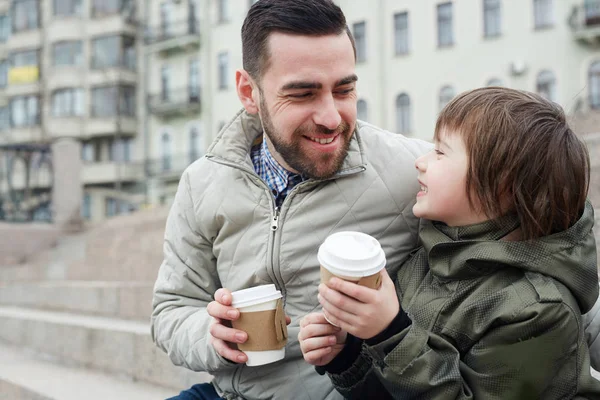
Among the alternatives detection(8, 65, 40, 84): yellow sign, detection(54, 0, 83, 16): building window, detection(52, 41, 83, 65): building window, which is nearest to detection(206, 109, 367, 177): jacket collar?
detection(52, 41, 83, 65): building window

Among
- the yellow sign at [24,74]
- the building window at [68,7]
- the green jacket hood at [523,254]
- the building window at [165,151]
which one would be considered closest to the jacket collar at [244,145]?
the green jacket hood at [523,254]

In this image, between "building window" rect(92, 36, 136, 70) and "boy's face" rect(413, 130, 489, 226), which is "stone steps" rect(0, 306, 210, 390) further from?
"building window" rect(92, 36, 136, 70)

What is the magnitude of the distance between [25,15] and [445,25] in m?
22.4

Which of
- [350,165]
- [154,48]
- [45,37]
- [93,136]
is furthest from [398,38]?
[350,165]

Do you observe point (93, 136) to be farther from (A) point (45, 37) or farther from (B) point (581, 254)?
(B) point (581, 254)

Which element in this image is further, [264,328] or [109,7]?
[109,7]

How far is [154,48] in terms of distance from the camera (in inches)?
1177

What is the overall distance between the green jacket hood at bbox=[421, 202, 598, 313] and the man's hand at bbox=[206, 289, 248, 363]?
1.85 feet

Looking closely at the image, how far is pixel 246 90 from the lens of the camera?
247 cm

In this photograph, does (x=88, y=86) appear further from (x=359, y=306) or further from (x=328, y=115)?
(x=359, y=306)

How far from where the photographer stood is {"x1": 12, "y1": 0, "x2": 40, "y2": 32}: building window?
110 ft

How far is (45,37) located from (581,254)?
1378 inches

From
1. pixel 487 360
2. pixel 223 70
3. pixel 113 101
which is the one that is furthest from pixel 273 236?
pixel 113 101

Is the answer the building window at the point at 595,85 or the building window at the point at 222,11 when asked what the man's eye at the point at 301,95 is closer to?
the building window at the point at 595,85
